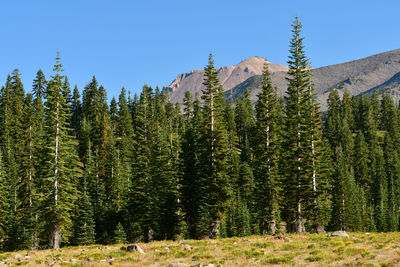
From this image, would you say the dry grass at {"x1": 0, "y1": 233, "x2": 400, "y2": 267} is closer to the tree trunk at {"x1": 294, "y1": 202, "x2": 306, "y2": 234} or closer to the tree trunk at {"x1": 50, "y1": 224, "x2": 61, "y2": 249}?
the tree trunk at {"x1": 50, "y1": 224, "x2": 61, "y2": 249}

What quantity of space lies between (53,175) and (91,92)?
79.7 meters

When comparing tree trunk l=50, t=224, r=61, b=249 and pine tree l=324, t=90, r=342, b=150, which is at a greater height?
pine tree l=324, t=90, r=342, b=150

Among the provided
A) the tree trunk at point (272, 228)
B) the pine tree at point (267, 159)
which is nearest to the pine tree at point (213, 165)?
the pine tree at point (267, 159)

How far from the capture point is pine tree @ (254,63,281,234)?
37.8 m

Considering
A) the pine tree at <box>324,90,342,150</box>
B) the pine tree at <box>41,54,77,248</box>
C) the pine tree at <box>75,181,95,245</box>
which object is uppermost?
the pine tree at <box>324,90,342,150</box>

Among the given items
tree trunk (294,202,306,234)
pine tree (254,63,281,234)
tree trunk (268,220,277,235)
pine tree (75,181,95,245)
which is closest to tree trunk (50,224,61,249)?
pine tree (254,63,281,234)

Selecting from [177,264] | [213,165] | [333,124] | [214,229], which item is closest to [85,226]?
[214,229]

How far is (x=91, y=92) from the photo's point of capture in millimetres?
109188

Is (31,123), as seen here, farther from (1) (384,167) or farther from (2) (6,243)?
(1) (384,167)

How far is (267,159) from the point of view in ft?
126

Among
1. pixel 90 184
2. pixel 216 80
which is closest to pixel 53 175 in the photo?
pixel 216 80

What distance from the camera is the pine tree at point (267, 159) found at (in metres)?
37.8

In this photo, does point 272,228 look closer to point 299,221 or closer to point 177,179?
point 299,221

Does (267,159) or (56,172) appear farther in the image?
(267,159)
